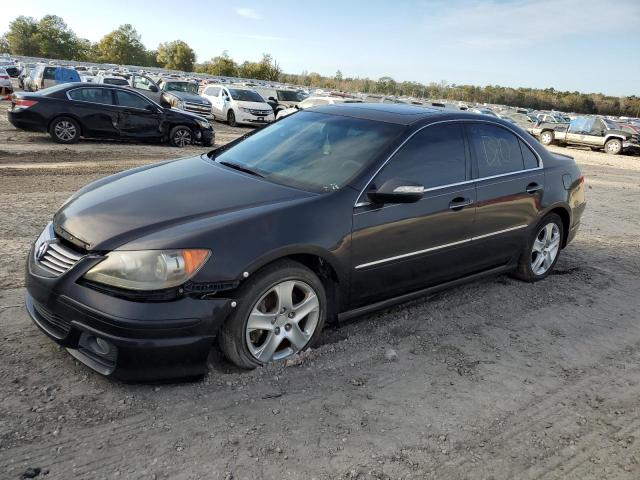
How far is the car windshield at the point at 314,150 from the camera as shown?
382cm

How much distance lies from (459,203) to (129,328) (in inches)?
105

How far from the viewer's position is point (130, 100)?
13141mm

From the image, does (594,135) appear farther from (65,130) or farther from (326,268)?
(326,268)

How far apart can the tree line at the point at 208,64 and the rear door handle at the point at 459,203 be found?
98950mm

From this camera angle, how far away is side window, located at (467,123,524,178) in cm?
457

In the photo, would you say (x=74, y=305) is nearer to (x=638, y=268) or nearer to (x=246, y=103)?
(x=638, y=268)

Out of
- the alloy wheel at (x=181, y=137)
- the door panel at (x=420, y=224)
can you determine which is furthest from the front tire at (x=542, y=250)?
the alloy wheel at (x=181, y=137)

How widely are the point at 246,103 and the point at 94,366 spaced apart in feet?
67.7

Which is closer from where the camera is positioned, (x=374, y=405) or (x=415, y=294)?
(x=374, y=405)

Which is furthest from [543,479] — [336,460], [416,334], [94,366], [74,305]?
[74,305]

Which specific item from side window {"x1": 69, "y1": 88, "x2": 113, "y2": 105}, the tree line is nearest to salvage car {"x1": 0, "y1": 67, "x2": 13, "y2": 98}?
side window {"x1": 69, "y1": 88, "x2": 113, "y2": 105}

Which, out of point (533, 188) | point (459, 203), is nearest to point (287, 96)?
point (533, 188)

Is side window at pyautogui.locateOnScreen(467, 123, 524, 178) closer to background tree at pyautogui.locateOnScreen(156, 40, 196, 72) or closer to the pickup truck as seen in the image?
the pickup truck

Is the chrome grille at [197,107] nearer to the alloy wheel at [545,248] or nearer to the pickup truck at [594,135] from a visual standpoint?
the pickup truck at [594,135]
